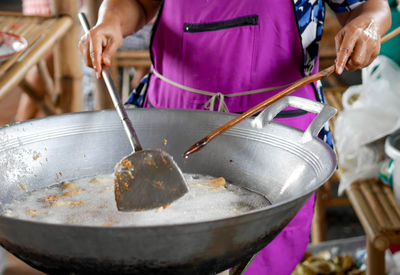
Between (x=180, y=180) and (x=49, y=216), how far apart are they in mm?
228

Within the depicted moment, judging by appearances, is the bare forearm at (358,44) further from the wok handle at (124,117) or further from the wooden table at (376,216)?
the wooden table at (376,216)

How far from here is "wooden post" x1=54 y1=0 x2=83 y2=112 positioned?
6.89 feet

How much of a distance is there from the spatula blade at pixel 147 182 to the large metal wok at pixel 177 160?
14 centimetres

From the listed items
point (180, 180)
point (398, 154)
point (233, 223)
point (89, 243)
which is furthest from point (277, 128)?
point (398, 154)

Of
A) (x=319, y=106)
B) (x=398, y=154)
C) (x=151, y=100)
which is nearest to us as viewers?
(x=319, y=106)

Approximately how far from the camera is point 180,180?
2.68 ft

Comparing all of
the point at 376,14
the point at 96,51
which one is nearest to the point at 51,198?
the point at 96,51

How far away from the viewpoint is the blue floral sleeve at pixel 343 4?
48.2 inches

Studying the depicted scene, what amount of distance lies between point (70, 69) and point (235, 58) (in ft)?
3.66

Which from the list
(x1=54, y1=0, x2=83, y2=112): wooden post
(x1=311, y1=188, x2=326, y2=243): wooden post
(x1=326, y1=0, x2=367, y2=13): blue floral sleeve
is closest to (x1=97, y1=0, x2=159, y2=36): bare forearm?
(x1=326, y1=0, x2=367, y2=13): blue floral sleeve

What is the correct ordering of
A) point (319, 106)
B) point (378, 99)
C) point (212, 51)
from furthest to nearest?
point (378, 99)
point (212, 51)
point (319, 106)

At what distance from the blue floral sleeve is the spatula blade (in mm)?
680

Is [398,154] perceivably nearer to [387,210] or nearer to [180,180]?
[387,210]

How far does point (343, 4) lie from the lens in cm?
125
